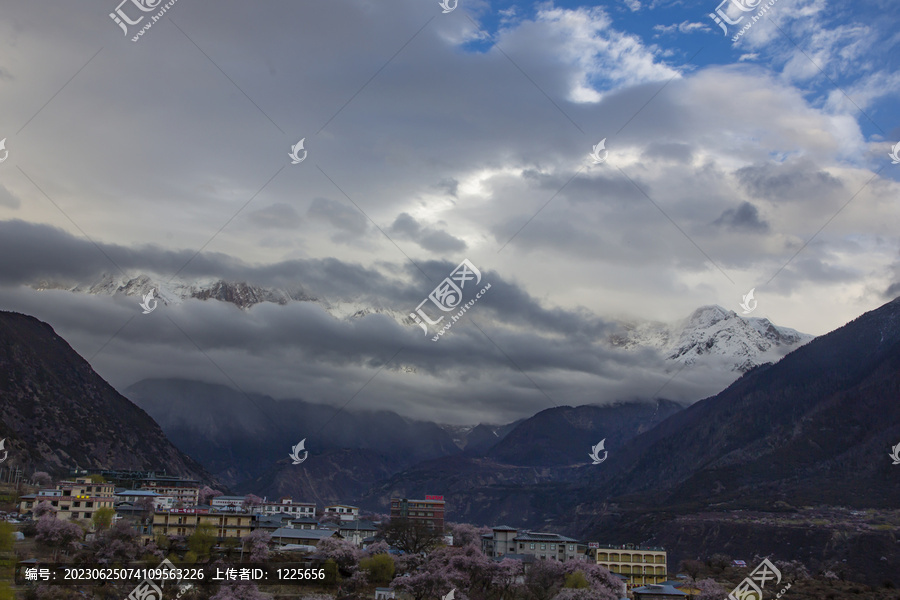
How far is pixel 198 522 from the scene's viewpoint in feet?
480

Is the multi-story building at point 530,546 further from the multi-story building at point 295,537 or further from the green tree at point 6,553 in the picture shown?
the green tree at point 6,553

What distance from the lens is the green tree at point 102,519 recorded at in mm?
135375

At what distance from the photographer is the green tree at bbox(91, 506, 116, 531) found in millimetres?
135375

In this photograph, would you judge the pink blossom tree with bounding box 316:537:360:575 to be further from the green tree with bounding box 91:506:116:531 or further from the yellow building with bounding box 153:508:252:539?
the green tree with bounding box 91:506:116:531

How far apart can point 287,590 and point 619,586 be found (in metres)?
52.5

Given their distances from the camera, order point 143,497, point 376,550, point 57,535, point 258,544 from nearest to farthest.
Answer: point 57,535, point 258,544, point 376,550, point 143,497

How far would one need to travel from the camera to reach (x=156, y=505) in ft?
550

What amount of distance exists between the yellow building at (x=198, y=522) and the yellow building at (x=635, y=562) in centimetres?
6726

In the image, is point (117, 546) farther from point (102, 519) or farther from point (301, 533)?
point (301, 533)

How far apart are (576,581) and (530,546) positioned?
42.3 metres

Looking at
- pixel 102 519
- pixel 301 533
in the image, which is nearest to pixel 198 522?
pixel 102 519

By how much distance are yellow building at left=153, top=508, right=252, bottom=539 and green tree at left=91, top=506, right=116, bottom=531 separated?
8.16 meters

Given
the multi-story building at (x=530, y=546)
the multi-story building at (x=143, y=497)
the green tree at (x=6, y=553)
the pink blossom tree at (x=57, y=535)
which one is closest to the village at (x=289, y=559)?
the pink blossom tree at (x=57, y=535)

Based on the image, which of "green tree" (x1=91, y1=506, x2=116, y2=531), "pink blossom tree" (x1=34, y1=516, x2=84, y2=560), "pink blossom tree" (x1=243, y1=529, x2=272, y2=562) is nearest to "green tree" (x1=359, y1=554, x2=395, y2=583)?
"pink blossom tree" (x1=243, y1=529, x2=272, y2=562)
